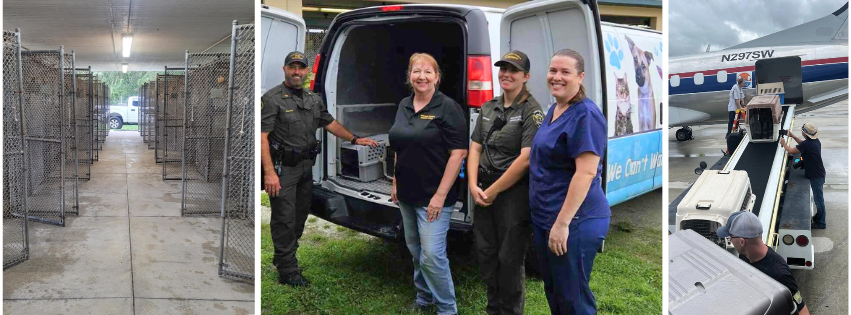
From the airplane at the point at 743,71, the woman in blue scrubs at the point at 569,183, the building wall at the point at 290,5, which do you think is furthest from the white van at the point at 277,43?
the airplane at the point at 743,71

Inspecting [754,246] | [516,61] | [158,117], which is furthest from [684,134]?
[516,61]

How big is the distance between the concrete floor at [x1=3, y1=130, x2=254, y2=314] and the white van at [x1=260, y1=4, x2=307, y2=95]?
69.0 inches

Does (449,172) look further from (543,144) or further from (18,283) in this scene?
(18,283)

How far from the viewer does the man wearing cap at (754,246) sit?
366cm

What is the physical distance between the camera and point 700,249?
2.96m

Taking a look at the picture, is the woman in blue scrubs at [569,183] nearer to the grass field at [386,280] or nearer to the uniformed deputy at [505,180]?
the uniformed deputy at [505,180]

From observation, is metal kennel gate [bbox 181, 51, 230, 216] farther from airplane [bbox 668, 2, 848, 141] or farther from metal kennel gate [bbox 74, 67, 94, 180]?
airplane [bbox 668, 2, 848, 141]

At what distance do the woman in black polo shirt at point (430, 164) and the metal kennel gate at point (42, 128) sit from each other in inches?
216

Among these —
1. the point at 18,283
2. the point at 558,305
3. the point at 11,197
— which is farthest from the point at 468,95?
the point at 11,197

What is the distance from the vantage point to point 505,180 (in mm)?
3256

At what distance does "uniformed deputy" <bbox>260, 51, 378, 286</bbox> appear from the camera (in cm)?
398

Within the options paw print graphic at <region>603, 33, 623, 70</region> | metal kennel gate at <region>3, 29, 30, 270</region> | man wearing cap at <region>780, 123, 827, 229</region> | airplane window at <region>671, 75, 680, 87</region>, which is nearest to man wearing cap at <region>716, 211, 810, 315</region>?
paw print graphic at <region>603, 33, 623, 70</region>

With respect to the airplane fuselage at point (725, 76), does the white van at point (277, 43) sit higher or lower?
lower

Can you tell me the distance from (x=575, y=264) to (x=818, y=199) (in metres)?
5.35
